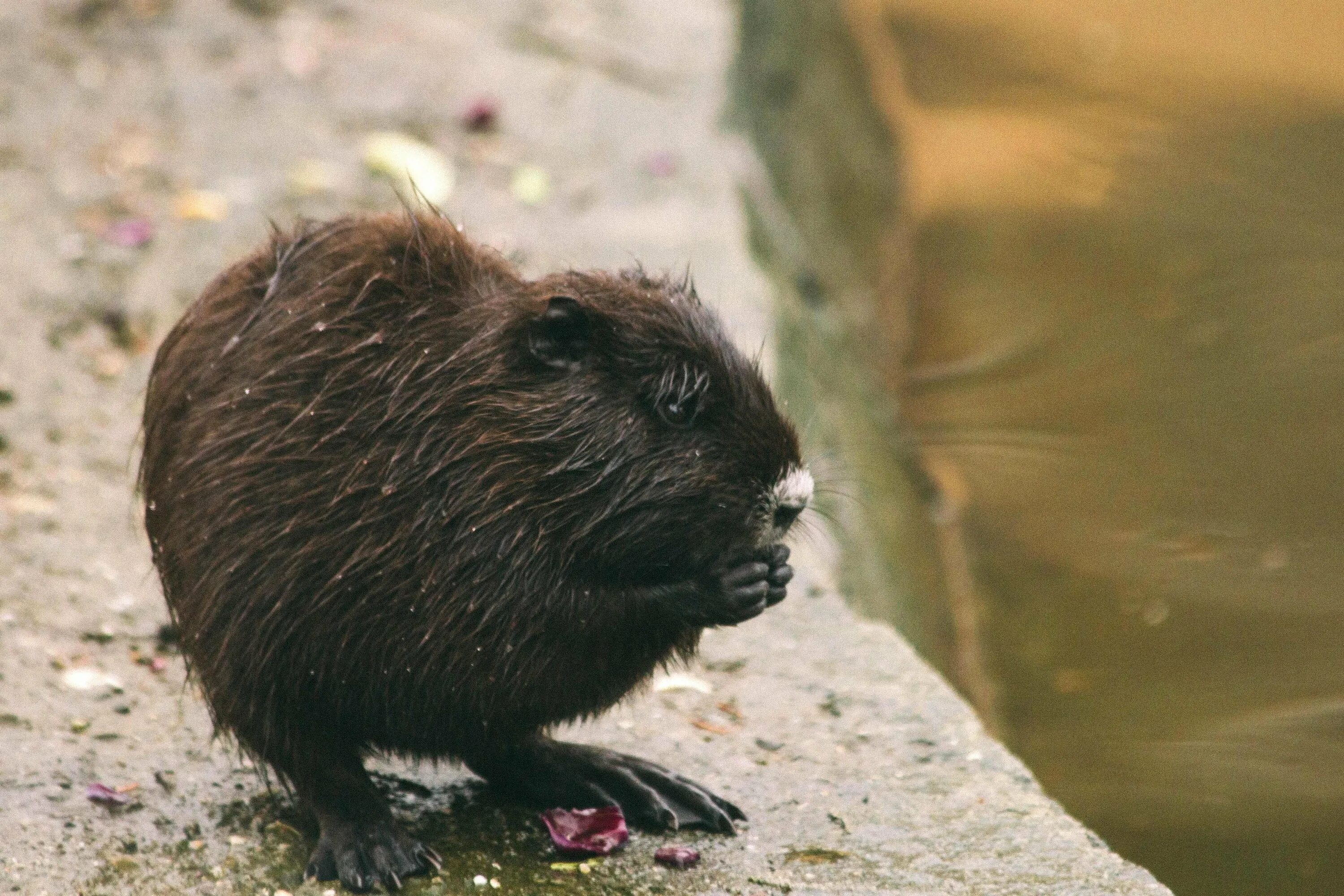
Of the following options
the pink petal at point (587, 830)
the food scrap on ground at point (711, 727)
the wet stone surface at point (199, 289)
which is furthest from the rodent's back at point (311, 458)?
the food scrap on ground at point (711, 727)

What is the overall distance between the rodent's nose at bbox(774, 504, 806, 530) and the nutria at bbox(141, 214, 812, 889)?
1 cm

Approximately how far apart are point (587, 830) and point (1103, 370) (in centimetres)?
408

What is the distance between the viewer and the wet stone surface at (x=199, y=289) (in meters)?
2.93

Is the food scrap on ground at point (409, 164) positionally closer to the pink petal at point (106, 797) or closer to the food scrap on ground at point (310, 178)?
the food scrap on ground at point (310, 178)

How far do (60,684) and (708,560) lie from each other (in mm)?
1548

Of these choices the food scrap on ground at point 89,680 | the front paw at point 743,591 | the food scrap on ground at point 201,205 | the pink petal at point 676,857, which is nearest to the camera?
the front paw at point 743,591

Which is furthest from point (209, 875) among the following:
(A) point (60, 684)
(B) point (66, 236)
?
(B) point (66, 236)

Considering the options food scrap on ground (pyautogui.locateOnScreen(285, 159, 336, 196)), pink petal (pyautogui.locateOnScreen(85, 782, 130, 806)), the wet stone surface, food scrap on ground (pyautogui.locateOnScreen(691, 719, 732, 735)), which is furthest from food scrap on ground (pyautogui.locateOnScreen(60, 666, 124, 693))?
A: food scrap on ground (pyautogui.locateOnScreen(285, 159, 336, 196))

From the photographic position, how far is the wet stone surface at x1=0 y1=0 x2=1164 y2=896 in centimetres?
293

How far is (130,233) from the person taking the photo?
Result: 5.44m

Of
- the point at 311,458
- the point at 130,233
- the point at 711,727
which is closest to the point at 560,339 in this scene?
the point at 311,458

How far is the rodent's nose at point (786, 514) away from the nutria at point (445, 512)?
1 centimetres

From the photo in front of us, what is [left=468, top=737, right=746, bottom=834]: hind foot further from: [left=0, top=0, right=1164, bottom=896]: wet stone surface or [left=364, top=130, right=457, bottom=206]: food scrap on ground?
[left=364, top=130, right=457, bottom=206]: food scrap on ground

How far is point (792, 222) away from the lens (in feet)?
23.2
